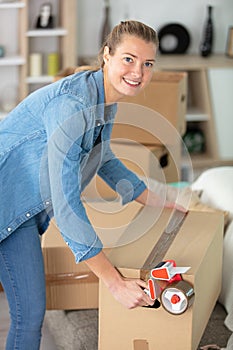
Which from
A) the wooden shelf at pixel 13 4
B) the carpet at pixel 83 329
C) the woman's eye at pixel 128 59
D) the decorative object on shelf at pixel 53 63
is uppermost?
the woman's eye at pixel 128 59

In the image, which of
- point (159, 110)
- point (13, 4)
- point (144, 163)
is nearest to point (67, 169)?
point (144, 163)

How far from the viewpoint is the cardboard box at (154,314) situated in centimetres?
221

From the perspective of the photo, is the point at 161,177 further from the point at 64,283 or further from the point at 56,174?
the point at 56,174

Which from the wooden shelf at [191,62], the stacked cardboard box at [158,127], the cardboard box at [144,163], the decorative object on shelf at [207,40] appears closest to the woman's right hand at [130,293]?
the cardboard box at [144,163]

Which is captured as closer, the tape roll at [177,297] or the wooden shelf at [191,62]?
the tape roll at [177,297]

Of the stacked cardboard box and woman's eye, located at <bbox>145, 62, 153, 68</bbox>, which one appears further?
the stacked cardboard box

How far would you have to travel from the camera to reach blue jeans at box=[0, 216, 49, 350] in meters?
2.17

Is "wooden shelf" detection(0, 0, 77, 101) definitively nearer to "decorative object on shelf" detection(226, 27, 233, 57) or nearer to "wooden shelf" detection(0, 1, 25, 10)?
"wooden shelf" detection(0, 1, 25, 10)

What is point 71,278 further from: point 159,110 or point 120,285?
point 159,110

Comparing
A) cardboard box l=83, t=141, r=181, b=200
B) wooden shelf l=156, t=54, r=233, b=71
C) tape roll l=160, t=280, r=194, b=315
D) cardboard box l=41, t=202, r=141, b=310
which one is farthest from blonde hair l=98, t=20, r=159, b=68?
wooden shelf l=156, t=54, r=233, b=71

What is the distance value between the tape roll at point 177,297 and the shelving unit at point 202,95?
111 inches

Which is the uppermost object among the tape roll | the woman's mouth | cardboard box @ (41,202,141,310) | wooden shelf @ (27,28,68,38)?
the woman's mouth

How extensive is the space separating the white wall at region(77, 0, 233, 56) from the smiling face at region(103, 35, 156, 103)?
306 centimetres

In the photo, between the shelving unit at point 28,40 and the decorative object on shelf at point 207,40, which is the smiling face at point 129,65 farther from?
the decorative object on shelf at point 207,40
